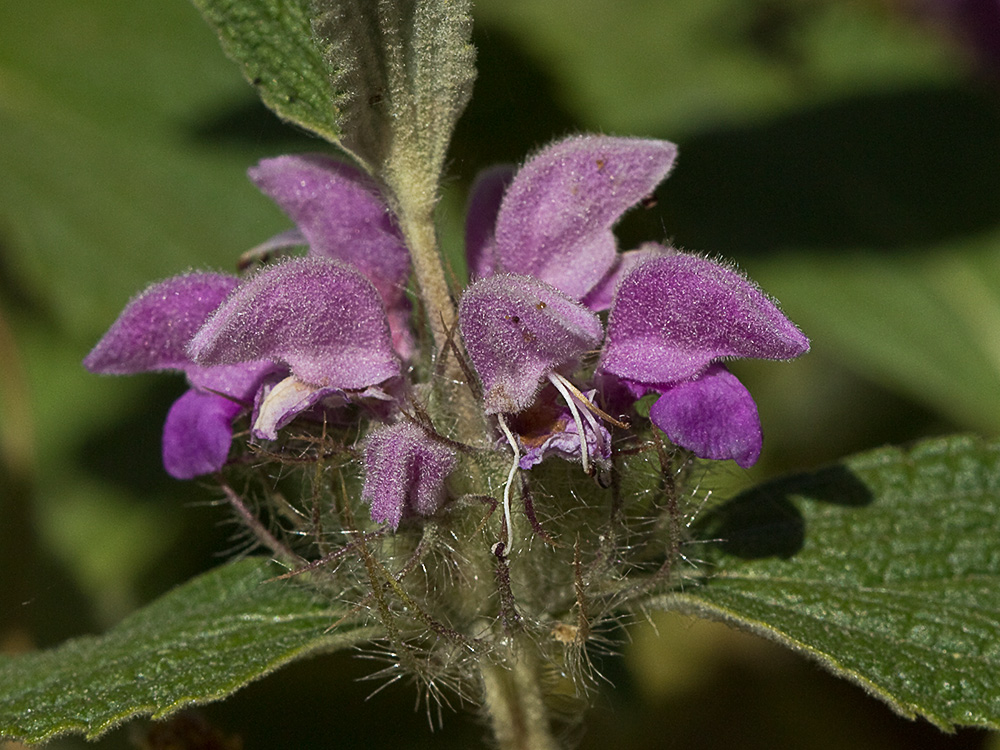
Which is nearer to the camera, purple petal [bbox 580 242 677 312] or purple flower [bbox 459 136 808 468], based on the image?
purple flower [bbox 459 136 808 468]

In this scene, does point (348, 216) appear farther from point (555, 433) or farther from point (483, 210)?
point (555, 433)

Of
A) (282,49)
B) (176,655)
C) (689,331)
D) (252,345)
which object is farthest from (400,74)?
(176,655)

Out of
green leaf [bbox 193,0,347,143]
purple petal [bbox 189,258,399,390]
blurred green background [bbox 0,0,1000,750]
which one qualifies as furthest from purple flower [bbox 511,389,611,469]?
blurred green background [bbox 0,0,1000,750]

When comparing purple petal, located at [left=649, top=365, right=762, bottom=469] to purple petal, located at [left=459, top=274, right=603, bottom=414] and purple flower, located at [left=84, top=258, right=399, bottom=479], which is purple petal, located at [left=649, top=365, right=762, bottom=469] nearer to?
purple petal, located at [left=459, top=274, right=603, bottom=414]

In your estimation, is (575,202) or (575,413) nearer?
(575,413)

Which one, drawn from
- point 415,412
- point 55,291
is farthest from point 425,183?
point 55,291

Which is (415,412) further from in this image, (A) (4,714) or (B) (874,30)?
(B) (874,30)
